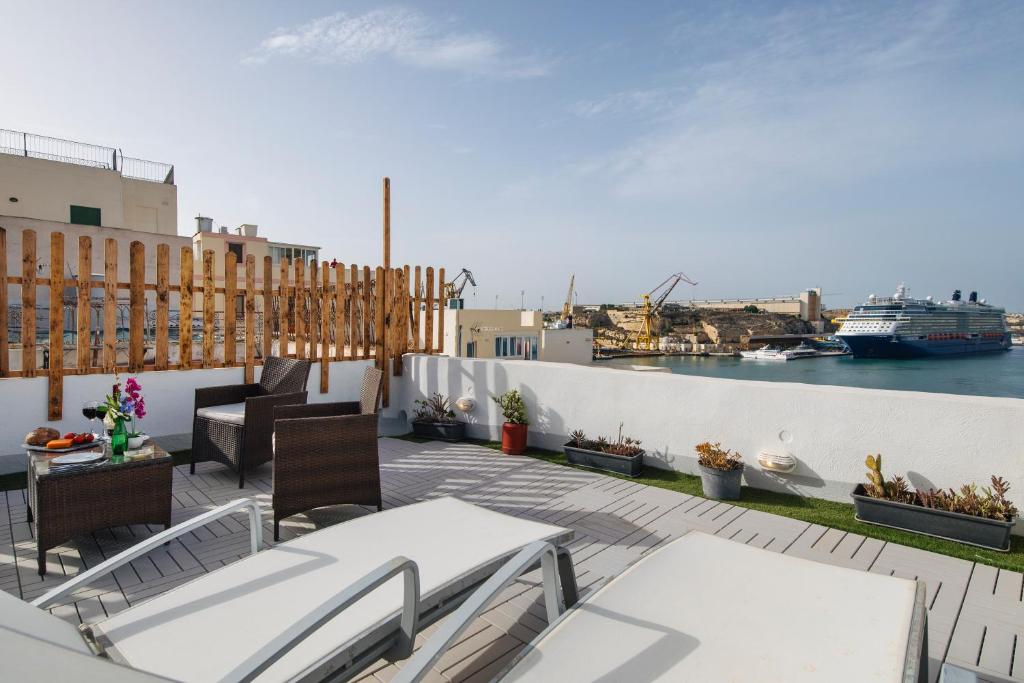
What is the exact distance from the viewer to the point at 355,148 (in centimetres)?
942

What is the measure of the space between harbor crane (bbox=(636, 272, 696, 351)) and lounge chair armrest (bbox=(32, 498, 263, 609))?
72.5m

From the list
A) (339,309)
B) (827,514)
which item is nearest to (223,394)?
(339,309)

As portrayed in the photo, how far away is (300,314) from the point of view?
6508 mm

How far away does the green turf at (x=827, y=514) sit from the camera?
124 inches

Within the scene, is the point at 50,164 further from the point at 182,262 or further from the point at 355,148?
the point at 182,262

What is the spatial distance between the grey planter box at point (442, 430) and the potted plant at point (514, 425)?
2.26 feet

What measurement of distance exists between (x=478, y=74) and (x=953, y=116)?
58.5 feet

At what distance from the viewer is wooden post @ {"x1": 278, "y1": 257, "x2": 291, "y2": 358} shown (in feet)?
20.9

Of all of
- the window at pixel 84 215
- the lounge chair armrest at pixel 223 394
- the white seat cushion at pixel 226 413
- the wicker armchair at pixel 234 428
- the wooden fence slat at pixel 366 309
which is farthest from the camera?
the window at pixel 84 215

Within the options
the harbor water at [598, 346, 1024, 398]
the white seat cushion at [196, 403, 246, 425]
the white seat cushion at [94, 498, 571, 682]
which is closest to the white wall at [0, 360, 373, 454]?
the white seat cushion at [196, 403, 246, 425]

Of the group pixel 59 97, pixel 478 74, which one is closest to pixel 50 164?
pixel 59 97

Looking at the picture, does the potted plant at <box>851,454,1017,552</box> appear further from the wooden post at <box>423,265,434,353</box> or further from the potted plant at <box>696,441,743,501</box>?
the wooden post at <box>423,265,434,353</box>

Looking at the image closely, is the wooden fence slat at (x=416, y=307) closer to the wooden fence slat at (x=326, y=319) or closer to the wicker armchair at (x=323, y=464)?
the wooden fence slat at (x=326, y=319)

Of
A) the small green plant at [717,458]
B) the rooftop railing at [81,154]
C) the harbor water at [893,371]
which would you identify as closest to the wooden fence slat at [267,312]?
the small green plant at [717,458]
